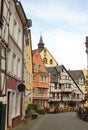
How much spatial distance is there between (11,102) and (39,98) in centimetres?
4778

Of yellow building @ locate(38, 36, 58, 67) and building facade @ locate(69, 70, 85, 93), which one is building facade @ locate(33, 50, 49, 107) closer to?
yellow building @ locate(38, 36, 58, 67)

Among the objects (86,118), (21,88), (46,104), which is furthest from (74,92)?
(21,88)

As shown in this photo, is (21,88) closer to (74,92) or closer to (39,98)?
(39,98)

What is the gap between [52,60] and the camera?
95.7 metres

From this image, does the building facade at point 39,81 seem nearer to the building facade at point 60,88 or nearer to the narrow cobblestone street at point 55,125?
the building facade at point 60,88

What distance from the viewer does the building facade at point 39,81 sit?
69.8 metres

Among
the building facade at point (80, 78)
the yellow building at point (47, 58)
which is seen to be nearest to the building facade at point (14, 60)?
the yellow building at point (47, 58)

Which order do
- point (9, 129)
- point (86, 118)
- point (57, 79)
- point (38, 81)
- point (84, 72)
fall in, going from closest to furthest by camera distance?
point (9, 129) → point (86, 118) → point (38, 81) → point (57, 79) → point (84, 72)

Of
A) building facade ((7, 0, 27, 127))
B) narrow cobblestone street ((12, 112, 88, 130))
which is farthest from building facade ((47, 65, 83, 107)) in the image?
building facade ((7, 0, 27, 127))

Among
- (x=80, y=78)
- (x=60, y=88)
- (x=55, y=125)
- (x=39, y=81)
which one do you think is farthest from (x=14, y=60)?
(x=80, y=78)

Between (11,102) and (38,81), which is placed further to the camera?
(38,81)

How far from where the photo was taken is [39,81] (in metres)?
71.4

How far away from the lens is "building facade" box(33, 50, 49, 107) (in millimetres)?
69762

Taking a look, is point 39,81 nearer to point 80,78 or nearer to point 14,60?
point 80,78
